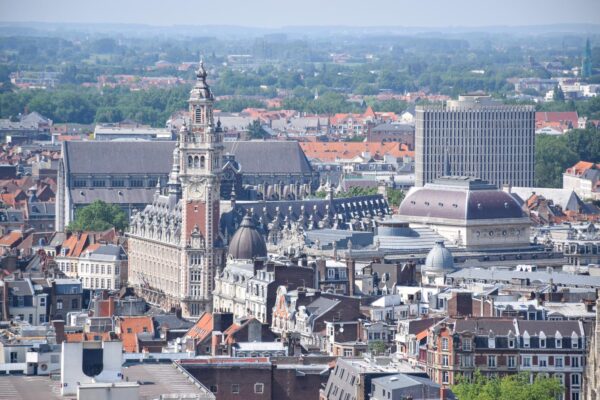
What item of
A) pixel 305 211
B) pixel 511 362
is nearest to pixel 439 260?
pixel 305 211

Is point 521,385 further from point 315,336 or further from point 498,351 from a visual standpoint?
point 315,336

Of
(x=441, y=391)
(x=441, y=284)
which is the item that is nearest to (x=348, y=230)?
(x=441, y=284)

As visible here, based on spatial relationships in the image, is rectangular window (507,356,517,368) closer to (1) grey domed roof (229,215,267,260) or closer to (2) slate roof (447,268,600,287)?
(2) slate roof (447,268,600,287)

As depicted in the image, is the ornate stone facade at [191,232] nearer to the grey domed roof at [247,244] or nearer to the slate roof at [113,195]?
the grey domed roof at [247,244]

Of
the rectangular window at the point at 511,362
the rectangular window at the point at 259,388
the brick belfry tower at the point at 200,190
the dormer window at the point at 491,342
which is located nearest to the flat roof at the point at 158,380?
the rectangular window at the point at 259,388

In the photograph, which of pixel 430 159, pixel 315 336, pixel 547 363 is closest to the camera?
pixel 547 363

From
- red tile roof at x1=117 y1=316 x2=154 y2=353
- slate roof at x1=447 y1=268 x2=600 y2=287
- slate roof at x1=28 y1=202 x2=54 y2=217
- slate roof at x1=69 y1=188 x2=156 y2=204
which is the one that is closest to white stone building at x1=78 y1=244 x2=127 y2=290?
slate roof at x1=447 y1=268 x2=600 y2=287
